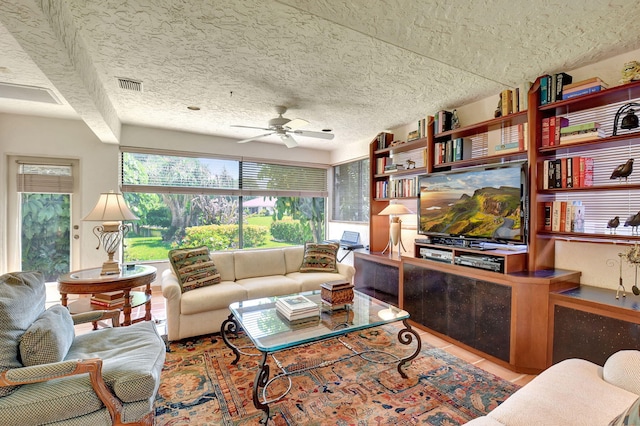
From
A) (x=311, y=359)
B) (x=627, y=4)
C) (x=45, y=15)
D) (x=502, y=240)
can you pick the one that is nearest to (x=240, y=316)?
(x=311, y=359)

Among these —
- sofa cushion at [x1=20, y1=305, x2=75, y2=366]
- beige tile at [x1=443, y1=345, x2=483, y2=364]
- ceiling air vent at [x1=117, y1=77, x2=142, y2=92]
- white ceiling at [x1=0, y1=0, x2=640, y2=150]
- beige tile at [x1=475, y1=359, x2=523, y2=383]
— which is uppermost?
white ceiling at [x1=0, y1=0, x2=640, y2=150]

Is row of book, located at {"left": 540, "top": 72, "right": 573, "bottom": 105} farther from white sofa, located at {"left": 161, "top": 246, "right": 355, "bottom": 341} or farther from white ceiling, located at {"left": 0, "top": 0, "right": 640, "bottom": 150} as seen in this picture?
white sofa, located at {"left": 161, "top": 246, "right": 355, "bottom": 341}

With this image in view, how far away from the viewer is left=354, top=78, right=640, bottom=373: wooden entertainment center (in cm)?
209

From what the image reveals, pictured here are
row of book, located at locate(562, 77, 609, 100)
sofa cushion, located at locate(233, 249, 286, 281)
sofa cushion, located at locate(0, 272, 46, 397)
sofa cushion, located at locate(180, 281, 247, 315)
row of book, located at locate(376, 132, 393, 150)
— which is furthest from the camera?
row of book, located at locate(376, 132, 393, 150)

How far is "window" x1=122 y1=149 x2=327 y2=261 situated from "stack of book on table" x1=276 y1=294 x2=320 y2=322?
3.08 meters

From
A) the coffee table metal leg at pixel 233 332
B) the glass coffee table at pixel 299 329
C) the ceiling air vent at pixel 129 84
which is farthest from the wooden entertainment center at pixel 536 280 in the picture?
the ceiling air vent at pixel 129 84

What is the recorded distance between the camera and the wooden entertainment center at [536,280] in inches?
82.4

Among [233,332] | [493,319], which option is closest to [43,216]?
[233,332]

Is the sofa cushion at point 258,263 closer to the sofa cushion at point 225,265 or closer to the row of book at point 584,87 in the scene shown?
the sofa cushion at point 225,265

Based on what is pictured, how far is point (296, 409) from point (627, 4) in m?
3.09

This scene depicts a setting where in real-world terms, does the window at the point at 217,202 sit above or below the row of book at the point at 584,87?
below

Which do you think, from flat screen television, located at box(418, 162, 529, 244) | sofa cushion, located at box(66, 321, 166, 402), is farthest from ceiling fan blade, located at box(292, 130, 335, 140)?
sofa cushion, located at box(66, 321, 166, 402)

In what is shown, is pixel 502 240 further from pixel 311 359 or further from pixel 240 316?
pixel 240 316

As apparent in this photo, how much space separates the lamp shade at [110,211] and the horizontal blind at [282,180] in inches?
94.1
